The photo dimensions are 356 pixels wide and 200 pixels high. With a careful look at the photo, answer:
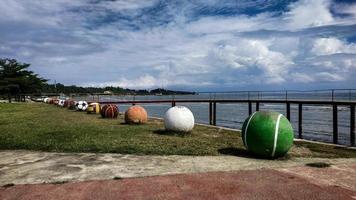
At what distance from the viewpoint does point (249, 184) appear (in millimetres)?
8102

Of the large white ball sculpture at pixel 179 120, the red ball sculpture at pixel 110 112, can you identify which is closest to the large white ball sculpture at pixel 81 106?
the red ball sculpture at pixel 110 112

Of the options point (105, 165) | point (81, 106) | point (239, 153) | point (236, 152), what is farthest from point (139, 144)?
point (81, 106)

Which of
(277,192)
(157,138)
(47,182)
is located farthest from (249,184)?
(157,138)

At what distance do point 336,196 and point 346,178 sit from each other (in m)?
1.55

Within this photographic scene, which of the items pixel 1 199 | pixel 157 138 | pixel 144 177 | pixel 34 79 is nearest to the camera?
pixel 1 199

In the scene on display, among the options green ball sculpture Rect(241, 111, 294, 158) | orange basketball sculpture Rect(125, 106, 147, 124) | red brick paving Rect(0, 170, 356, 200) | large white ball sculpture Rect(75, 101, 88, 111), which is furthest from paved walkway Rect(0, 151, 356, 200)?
large white ball sculpture Rect(75, 101, 88, 111)

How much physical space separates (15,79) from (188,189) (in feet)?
244

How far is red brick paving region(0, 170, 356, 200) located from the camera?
24.1 feet

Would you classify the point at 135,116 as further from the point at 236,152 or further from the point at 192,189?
the point at 192,189

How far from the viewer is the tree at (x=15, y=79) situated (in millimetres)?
74812

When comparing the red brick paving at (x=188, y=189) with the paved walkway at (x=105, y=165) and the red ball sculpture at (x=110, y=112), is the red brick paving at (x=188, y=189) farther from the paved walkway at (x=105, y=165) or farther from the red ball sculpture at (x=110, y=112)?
the red ball sculpture at (x=110, y=112)

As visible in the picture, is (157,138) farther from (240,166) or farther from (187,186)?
(187,186)

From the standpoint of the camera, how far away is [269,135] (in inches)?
421

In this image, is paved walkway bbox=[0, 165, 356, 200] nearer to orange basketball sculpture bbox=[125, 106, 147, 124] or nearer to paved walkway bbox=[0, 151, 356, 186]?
paved walkway bbox=[0, 151, 356, 186]
